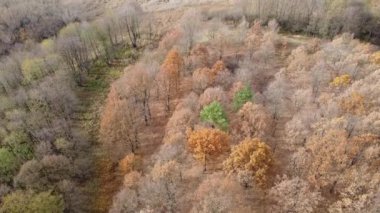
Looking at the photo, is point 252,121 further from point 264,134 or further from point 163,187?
point 163,187

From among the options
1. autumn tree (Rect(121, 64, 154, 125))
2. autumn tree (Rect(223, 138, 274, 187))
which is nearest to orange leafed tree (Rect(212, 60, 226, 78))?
autumn tree (Rect(121, 64, 154, 125))

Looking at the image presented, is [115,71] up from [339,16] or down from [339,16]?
down

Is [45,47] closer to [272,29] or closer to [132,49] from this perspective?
[132,49]

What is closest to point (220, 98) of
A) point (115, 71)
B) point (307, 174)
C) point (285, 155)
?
point (285, 155)

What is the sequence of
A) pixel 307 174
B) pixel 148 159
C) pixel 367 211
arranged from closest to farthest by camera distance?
pixel 367 211, pixel 307 174, pixel 148 159

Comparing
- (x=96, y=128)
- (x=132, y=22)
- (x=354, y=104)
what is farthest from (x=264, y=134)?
(x=132, y=22)

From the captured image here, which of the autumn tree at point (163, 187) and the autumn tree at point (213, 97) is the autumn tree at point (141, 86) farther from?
the autumn tree at point (163, 187)

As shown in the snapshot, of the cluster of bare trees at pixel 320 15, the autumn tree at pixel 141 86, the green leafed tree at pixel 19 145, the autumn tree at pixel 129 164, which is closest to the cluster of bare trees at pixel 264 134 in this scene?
the autumn tree at pixel 141 86
